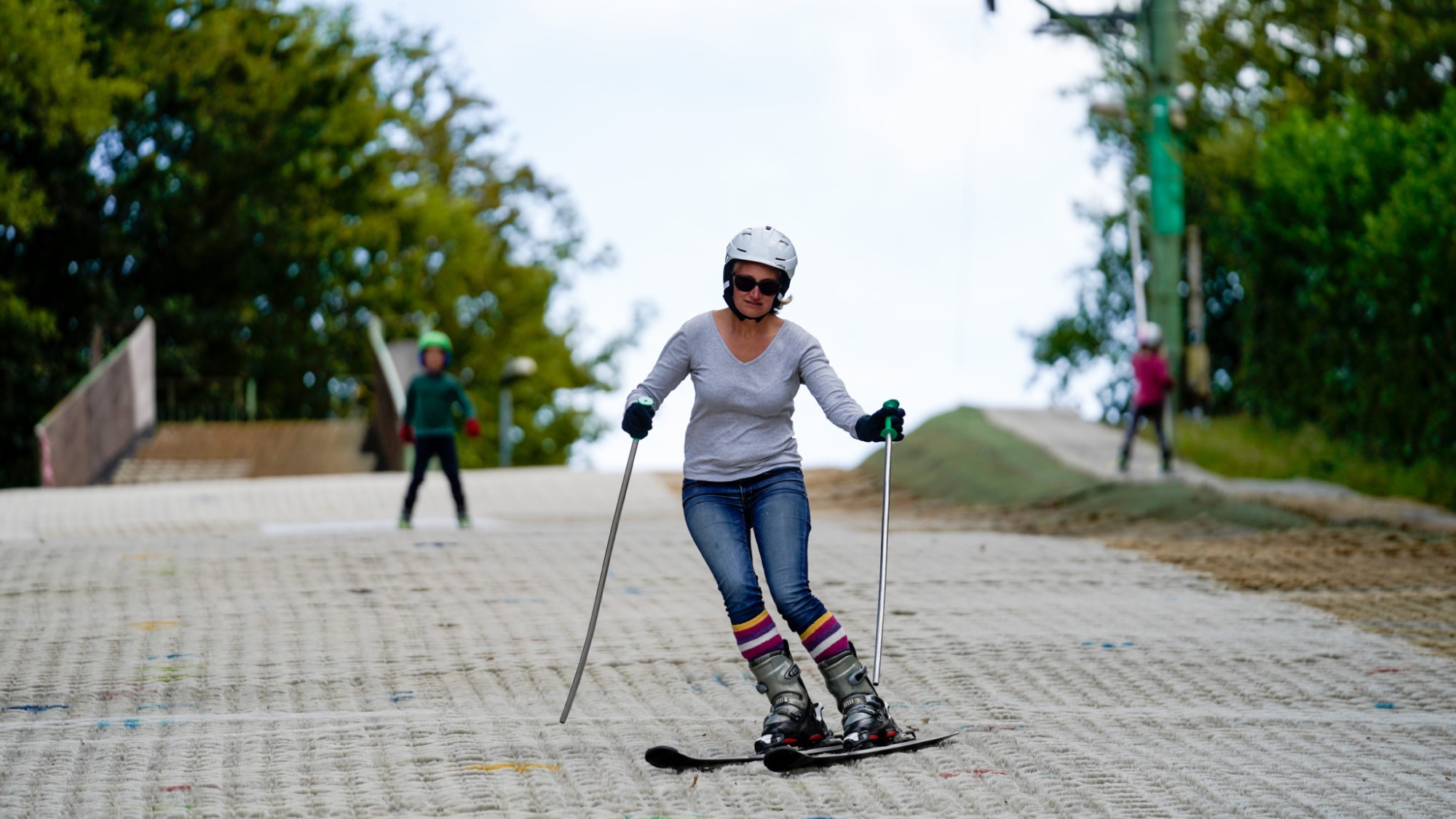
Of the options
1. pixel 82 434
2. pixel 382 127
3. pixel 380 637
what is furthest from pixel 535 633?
pixel 382 127

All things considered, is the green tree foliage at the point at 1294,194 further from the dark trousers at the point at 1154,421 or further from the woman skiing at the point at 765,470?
the woman skiing at the point at 765,470

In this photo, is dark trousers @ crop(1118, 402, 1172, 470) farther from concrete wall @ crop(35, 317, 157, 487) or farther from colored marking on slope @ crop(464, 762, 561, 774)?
colored marking on slope @ crop(464, 762, 561, 774)

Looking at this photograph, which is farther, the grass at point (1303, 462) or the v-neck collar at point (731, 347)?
the grass at point (1303, 462)

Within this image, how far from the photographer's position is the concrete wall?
20703 mm

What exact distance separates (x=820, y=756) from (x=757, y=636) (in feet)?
1.39

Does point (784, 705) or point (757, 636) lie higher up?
point (757, 636)

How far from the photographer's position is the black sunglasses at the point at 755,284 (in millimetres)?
5156

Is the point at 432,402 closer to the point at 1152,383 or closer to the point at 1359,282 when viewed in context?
the point at 1152,383

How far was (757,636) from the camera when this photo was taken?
5070mm

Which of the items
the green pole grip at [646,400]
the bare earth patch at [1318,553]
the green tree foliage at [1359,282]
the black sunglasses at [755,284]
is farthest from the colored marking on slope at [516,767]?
the green tree foliage at [1359,282]

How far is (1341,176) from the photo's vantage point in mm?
18875

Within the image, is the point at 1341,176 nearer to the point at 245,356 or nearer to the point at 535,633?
the point at 535,633

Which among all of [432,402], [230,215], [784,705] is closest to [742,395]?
[784,705]

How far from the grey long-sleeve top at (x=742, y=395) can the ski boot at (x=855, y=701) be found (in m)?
0.67
